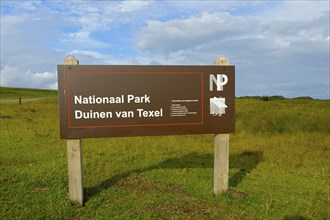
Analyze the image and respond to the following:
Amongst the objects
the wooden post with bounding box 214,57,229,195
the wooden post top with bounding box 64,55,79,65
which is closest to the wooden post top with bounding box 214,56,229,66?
the wooden post with bounding box 214,57,229,195

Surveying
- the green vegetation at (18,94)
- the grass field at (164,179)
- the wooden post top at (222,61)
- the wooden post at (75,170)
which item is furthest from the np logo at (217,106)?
the green vegetation at (18,94)

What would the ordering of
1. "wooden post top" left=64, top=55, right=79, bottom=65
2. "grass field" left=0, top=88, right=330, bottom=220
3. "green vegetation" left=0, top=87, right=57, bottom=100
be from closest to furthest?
"grass field" left=0, top=88, right=330, bottom=220, "wooden post top" left=64, top=55, right=79, bottom=65, "green vegetation" left=0, top=87, right=57, bottom=100

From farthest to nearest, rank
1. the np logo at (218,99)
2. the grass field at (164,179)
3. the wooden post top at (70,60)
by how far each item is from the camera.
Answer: the np logo at (218,99), the wooden post top at (70,60), the grass field at (164,179)

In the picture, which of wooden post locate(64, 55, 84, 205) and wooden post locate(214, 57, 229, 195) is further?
wooden post locate(214, 57, 229, 195)

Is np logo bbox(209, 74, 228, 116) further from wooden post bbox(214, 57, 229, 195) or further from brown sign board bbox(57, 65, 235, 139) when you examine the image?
wooden post bbox(214, 57, 229, 195)

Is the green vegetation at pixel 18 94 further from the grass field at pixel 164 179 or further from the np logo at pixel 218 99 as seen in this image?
the np logo at pixel 218 99

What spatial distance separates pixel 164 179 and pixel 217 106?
2097mm

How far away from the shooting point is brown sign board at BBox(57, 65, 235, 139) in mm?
5543

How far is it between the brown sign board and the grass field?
4.18 feet

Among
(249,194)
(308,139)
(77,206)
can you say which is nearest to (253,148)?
(308,139)

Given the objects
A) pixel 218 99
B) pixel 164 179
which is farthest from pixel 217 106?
pixel 164 179

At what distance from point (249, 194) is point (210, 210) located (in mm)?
1292

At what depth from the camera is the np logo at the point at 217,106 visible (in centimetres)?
614

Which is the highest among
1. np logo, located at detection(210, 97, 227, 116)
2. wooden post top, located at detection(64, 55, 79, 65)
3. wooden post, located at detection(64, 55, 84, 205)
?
wooden post top, located at detection(64, 55, 79, 65)
